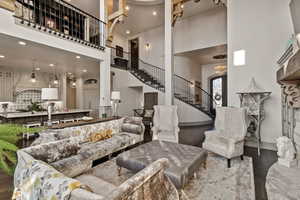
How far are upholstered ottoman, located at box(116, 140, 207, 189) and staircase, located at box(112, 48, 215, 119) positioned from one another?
476 centimetres

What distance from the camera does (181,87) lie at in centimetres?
812

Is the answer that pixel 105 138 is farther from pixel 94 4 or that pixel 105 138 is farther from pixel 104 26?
pixel 94 4

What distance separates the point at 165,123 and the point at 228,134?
5.10 feet

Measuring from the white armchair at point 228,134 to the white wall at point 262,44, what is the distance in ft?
3.69

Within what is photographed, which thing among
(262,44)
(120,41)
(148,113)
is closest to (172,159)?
(262,44)

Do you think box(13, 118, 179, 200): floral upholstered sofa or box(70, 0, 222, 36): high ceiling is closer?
box(13, 118, 179, 200): floral upholstered sofa

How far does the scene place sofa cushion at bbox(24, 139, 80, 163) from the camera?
4.99 feet

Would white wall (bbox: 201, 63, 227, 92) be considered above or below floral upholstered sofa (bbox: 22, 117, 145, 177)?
above

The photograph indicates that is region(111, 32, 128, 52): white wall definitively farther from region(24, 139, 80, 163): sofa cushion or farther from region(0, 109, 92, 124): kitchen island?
region(24, 139, 80, 163): sofa cushion

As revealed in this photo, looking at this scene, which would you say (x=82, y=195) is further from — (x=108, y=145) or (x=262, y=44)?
(x=262, y=44)

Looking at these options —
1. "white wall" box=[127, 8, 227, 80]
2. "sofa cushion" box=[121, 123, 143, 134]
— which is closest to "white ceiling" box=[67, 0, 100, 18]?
"white wall" box=[127, 8, 227, 80]

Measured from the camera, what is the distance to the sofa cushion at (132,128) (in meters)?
3.76

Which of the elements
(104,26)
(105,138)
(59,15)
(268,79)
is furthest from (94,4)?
(268,79)

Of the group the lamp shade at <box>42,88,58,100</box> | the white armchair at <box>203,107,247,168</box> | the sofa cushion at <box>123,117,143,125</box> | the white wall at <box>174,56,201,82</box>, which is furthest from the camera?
the white wall at <box>174,56,201,82</box>
